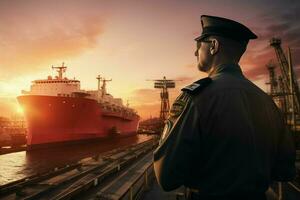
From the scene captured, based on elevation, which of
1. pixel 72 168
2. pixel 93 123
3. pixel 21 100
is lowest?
pixel 72 168

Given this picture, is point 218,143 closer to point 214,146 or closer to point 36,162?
point 214,146

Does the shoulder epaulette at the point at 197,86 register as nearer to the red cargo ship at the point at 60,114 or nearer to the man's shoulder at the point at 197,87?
the man's shoulder at the point at 197,87

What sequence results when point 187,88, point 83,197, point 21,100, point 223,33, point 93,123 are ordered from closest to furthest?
point 187,88 < point 223,33 < point 83,197 < point 21,100 < point 93,123

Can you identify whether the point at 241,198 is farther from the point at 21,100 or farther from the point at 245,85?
the point at 21,100

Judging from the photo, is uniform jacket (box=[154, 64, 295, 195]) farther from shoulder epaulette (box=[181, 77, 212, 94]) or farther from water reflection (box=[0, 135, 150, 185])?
water reflection (box=[0, 135, 150, 185])

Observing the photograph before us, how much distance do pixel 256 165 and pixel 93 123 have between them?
1398 inches

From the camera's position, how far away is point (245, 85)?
5.37 ft

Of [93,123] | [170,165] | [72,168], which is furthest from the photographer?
[93,123]

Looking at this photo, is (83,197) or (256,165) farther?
(83,197)

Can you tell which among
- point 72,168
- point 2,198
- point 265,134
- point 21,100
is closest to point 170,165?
point 265,134

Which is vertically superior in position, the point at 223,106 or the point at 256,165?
the point at 223,106

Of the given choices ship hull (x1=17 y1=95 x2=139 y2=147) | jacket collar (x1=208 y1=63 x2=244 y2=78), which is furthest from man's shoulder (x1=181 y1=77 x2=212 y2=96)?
ship hull (x1=17 y1=95 x2=139 y2=147)

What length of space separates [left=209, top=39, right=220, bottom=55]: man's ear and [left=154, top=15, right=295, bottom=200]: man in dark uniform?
0.24m

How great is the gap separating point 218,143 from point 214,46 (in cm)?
77
